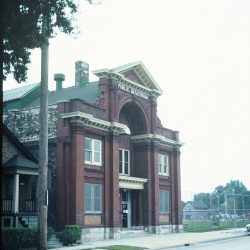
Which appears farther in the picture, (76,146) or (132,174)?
(132,174)

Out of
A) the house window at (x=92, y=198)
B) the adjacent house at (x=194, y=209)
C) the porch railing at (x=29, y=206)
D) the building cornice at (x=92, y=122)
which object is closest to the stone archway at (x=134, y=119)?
the building cornice at (x=92, y=122)

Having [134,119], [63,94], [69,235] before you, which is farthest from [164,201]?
[69,235]

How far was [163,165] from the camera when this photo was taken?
41406mm

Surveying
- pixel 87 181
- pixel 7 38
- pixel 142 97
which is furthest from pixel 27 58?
pixel 142 97

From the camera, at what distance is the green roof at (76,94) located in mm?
35231

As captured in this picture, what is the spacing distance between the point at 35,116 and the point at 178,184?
15.7 m

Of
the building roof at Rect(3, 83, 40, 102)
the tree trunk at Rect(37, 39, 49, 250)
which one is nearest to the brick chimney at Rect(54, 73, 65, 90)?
the building roof at Rect(3, 83, 40, 102)

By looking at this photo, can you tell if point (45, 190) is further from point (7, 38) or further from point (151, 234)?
point (151, 234)

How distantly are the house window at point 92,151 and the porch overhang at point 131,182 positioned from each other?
3.00m

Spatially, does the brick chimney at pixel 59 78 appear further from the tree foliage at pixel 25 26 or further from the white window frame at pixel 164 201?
the tree foliage at pixel 25 26

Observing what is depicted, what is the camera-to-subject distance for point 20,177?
3034cm

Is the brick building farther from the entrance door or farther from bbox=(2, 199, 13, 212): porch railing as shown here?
bbox=(2, 199, 13, 212): porch railing

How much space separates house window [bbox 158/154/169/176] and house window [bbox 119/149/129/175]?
3.76 metres

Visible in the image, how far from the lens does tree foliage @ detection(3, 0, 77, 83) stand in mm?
14023
